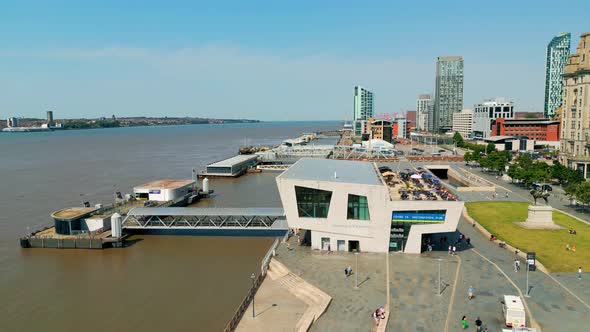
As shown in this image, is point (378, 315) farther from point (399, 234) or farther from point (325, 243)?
point (325, 243)

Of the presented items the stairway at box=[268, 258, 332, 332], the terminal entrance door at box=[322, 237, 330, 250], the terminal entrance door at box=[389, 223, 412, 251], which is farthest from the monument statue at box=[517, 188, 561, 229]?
the stairway at box=[268, 258, 332, 332]

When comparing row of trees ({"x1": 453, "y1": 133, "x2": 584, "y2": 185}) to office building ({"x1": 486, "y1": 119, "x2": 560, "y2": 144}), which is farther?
office building ({"x1": 486, "y1": 119, "x2": 560, "y2": 144})

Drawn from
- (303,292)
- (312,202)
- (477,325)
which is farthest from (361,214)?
(477,325)

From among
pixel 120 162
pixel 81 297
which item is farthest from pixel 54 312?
pixel 120 162

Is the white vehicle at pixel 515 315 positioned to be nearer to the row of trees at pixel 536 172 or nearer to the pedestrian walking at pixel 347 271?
the pedestrian walking at pixel 347 271

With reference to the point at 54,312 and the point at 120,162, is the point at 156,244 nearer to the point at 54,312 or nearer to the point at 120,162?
the point at 54,312

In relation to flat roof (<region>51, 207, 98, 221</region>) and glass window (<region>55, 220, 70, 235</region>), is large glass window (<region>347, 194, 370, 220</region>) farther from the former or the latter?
glass window (<region>55, 220, 70, 235</region>)
